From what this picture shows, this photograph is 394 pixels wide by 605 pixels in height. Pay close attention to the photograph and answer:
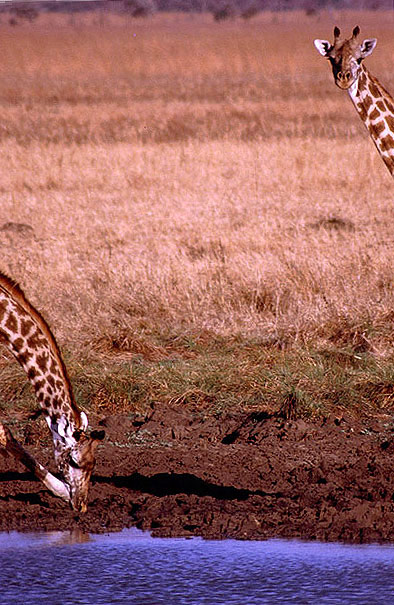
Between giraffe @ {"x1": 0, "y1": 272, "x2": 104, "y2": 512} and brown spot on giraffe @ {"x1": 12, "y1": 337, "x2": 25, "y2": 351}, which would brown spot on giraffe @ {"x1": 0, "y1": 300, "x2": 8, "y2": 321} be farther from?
brown spot on giraffe @ {"x1": 12, "y1": 337, "x2": 25, "y2": 351}

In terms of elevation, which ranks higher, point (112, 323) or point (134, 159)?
point (134, 159)

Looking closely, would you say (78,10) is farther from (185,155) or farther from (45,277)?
(45,277)

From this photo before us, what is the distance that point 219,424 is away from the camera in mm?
9523

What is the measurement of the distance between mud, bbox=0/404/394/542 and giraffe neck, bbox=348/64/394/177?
11.5 feet

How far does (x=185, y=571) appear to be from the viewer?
6625 millimetres

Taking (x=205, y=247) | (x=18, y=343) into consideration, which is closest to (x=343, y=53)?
(x=205, y=247)

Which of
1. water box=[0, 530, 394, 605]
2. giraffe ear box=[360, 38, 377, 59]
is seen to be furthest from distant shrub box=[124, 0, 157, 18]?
water box=[0, 530, 394, 605]

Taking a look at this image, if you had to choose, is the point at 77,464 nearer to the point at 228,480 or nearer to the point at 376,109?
the point at 228,480

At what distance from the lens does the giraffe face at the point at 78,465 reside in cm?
757

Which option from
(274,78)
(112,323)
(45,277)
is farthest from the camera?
(274,78)

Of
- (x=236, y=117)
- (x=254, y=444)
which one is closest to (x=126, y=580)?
(x=254, y=444)

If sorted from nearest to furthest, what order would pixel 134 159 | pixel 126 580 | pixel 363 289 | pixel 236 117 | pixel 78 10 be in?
1. pixel 126 580
2. pixel 363 289
3. pixel 134 159
4. pixel 236 117
5. pixel 78 10

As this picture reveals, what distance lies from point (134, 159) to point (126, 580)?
16784 millimetres

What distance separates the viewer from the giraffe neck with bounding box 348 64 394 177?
1205 centimetres
